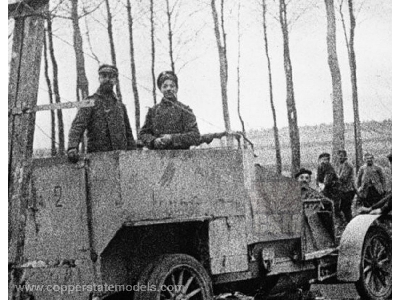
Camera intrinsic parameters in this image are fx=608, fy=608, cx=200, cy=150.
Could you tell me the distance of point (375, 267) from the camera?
778cm

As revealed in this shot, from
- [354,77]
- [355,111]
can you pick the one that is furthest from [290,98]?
[355,111]

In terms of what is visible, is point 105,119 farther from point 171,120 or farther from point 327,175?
point 327,175

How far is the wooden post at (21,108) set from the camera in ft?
19.5

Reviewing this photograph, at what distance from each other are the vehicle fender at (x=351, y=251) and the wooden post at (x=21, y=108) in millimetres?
3910

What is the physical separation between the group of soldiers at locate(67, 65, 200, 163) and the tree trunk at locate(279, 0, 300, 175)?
13.7m

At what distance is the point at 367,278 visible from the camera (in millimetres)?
7621

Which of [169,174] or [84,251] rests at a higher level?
[169,174]

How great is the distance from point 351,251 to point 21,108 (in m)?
4.31

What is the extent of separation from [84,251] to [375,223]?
413 cm

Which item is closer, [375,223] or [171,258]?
[171,258]

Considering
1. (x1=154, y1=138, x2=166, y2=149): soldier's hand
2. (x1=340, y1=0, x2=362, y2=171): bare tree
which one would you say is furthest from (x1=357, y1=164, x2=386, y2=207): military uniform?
(x1=154, y1=138, x2=166, y2=149): soldier's hand
